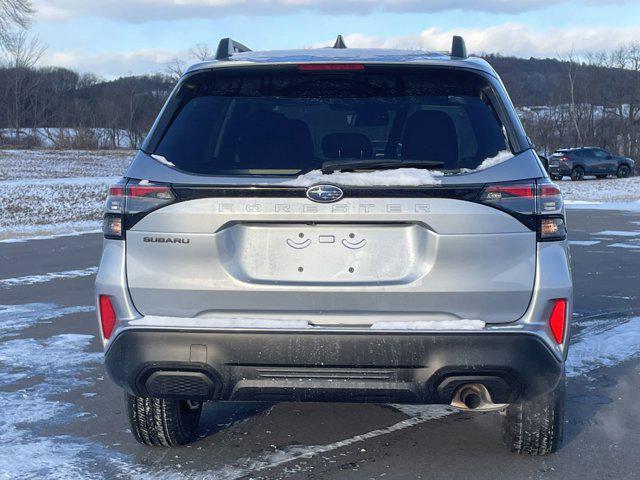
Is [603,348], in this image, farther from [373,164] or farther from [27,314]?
[27,314]

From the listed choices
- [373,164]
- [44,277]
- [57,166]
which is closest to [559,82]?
[57,166]

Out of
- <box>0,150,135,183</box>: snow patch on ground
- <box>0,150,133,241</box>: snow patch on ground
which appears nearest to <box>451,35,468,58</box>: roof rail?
<box>0,150,133,241</box>: snow patch on ground

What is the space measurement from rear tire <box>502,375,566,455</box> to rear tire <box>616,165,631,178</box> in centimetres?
4129

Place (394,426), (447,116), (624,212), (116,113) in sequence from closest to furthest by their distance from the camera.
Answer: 1. (447,116)
2. (394,426)
3. (624,212)
4. (116,113)

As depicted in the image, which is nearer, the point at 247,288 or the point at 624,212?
the point at 247,288

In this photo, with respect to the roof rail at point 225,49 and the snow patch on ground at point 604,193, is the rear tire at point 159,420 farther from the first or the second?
the snow patch on ground at point 604,193

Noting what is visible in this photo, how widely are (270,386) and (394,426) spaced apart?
137 centimetres

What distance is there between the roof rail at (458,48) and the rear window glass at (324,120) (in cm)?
32

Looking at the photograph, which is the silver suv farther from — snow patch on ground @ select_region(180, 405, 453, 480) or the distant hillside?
the distant hillside

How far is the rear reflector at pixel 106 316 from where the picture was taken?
3.65 m

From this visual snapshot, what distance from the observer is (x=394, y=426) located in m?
4.70

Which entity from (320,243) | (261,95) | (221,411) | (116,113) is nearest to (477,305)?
(320,243)

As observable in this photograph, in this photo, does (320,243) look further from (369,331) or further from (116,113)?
(116,113)

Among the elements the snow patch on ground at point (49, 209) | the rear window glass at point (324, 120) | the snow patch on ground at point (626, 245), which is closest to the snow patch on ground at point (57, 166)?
the snow patch on ground at point (49, 209)
